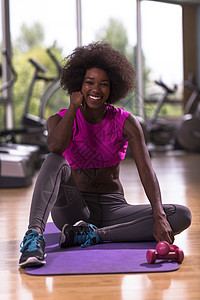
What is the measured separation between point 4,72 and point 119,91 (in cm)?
553

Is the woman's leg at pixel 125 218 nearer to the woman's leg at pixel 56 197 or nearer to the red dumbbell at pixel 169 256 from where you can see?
the woman's leg at pixel 56 197

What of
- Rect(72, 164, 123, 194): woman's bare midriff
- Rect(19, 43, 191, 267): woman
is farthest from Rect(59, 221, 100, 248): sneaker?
Rect(72, 164, 123, 194): woman's bare midriff

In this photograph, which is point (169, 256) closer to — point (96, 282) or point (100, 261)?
point (100, 261)

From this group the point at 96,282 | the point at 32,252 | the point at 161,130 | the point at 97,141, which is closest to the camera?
the point at 96,282

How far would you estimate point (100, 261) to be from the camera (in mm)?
1889

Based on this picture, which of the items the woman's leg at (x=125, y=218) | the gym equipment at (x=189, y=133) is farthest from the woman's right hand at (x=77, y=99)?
the gym equipment at (x=189, y=133)

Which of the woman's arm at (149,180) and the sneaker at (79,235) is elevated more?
the woman's arm at (149,180)

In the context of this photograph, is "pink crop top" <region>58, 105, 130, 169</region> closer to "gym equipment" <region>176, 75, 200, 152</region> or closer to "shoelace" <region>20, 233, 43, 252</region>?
"shoelace" <region>20, 233, 43, 252</region>

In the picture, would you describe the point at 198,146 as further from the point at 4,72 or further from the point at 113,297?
the point at 113,297

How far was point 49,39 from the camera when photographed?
25.9ft

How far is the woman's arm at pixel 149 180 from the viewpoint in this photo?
1977 mm

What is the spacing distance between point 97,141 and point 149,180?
11.8 inches

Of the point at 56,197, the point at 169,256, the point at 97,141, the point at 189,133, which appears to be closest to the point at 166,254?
the point at 169,256

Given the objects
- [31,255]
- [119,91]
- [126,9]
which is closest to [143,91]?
[126,9]
